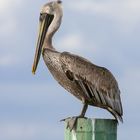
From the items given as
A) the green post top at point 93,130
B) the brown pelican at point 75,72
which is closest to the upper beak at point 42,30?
the brown pelican at point 75,72

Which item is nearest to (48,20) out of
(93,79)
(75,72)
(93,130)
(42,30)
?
(42,30)

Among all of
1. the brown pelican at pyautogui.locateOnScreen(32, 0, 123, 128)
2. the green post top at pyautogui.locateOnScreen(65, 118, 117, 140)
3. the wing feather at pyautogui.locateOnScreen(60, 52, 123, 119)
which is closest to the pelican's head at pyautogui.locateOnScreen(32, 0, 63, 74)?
the brown pelican at pyautogui.locateOnScreen(32, 0, 123, 128)

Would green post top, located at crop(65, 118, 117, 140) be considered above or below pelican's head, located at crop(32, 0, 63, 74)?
below

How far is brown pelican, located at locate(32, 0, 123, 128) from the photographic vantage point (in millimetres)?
10312

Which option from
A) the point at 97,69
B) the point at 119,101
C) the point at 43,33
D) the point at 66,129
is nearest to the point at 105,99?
the point at 119,101

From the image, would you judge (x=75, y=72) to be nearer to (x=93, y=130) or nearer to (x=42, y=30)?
(x=42, y=30)

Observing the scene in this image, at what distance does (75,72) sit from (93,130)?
11.4 ft

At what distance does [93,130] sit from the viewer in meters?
7.41

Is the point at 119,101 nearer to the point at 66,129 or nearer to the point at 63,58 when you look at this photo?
the point at 63,58

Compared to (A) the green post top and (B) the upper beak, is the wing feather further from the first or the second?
(A) the green post top

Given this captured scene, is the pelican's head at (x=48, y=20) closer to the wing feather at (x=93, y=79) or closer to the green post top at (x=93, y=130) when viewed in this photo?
the wing feather at (x=93, y=79)

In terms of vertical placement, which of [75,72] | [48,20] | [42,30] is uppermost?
[48,20]

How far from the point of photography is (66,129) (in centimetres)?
778

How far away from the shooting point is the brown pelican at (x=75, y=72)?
33.8 feet
